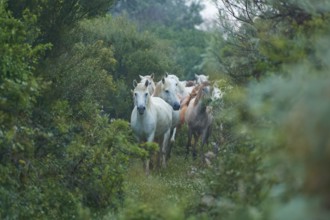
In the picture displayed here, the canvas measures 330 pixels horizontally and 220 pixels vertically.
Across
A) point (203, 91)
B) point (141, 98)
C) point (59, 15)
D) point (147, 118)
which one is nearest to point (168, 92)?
point (203, 91)

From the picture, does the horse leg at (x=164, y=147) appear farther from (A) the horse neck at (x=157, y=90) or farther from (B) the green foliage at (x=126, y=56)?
(B) the green foliage at (x=126, y=56)

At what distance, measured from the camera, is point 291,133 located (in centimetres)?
366

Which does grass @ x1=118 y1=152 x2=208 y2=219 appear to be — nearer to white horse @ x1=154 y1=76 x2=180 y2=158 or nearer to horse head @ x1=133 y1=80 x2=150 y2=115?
white horse @ x1=154 y1=76 x2=180 y2=158

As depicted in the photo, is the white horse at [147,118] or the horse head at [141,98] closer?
the horse head at [141,98]

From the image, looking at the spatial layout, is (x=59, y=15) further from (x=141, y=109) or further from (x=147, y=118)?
(x=147, y=118)

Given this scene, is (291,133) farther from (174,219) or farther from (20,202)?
(20,202)

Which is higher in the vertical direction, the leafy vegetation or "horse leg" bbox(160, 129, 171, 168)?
the leafy vegetation

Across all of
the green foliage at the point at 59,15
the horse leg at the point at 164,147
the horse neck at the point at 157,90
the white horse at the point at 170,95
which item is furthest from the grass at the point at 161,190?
the green foliage at the point at 59,15

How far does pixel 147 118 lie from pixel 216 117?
5.52 m

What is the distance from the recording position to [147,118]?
16.8 metres

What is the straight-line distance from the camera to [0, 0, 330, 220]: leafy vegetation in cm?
388

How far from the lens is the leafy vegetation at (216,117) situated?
12.7 feet

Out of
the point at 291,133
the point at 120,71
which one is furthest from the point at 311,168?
the point at 120,71

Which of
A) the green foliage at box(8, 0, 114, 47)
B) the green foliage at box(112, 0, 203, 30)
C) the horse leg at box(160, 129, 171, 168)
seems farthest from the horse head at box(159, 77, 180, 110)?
the green foliage at box(112, 0, 203, 30)
